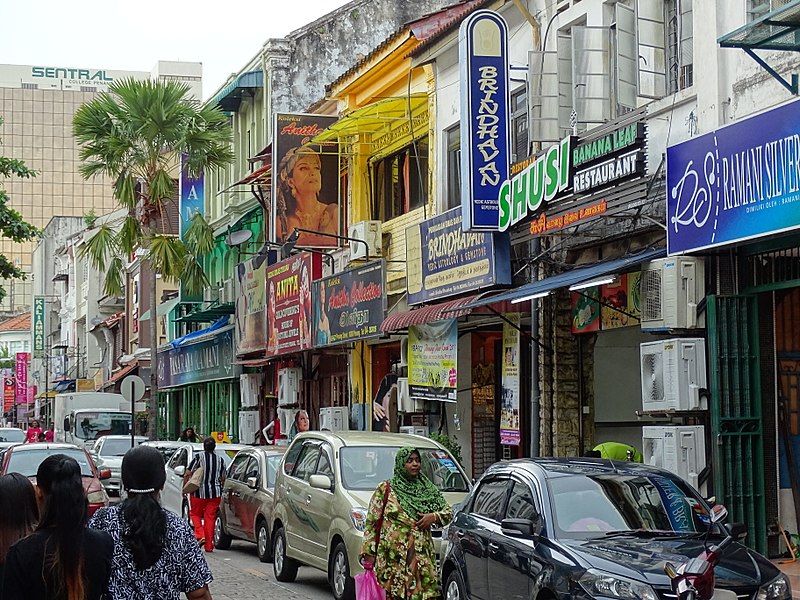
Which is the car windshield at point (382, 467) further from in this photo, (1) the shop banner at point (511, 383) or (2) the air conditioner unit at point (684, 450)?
(1) the shop banner at point (511, 383)

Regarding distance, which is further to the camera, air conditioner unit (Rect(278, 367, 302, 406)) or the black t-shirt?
air conditioner unit (Rect(278, 367, 302, 406))

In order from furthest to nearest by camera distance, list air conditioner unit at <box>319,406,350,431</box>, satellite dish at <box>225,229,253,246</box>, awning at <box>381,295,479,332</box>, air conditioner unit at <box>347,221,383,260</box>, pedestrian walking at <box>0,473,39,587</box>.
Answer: satellite dish at <box>225,229,253,246</box>
air conditioner unit at <box>319,406,350,431</box>
air conditioner unit at <box>347,221,383,260</box>
awning at <box>381,295,479,332</box>
pedestrian walking at <box>0,473,39,587</box>

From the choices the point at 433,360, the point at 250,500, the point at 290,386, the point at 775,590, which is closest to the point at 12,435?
the point at 290,386

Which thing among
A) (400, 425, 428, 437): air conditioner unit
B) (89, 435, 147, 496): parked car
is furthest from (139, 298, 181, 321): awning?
(400, 425, 428, 437): air conditioner unit

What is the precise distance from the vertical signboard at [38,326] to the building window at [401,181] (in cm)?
6907

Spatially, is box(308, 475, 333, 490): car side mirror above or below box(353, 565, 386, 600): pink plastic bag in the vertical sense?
above

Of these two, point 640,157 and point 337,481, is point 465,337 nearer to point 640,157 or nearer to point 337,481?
point 640,157

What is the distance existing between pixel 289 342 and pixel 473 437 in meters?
8.11

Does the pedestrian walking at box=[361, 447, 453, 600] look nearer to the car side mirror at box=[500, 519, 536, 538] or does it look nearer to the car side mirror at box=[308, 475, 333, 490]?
the car side mirror at box=[500, 519, 536, 538]

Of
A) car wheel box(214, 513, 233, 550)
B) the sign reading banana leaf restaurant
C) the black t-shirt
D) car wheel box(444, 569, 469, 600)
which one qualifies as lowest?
car wheel box(214, 513, 233, 550)

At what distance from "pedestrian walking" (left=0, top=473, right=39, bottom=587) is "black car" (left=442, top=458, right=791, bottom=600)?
14.4 ft

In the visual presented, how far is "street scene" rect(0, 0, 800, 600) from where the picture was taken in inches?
385

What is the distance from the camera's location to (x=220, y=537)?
19531mm

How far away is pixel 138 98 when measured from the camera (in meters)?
33.1
